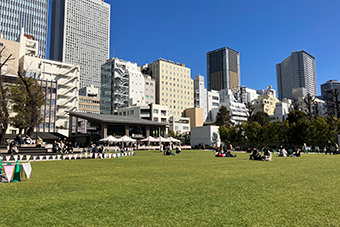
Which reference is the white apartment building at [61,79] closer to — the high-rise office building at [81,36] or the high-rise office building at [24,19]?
the high-rise office building at [24,19]

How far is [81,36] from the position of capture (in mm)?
179250

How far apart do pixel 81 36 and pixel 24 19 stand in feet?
163

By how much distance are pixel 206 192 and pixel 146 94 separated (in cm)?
10197

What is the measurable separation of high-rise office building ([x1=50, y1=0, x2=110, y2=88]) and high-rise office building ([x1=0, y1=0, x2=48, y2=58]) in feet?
101

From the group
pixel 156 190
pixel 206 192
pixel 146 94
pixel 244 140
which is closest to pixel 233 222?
pixel 206 192

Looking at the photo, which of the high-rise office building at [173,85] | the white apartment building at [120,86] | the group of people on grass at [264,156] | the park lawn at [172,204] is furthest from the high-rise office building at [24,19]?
the park lawn at [172,204]

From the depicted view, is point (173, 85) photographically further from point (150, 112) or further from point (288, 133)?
point (288, 133)

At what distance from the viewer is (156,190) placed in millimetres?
7863

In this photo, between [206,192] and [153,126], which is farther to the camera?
[153,126]

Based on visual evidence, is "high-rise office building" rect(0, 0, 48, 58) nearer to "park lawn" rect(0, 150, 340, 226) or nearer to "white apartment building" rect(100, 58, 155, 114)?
"white apartment building" rect(100, 58, 155, 114)

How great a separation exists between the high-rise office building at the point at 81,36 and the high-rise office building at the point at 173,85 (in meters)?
76.6

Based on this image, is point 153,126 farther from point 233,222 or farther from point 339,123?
point 233,222

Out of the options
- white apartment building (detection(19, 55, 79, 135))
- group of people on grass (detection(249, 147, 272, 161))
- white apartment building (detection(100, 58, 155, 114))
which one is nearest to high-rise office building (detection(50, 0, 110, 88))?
white apartment building (detection(100, 58, 155, 114))

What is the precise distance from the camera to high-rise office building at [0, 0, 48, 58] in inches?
4941
